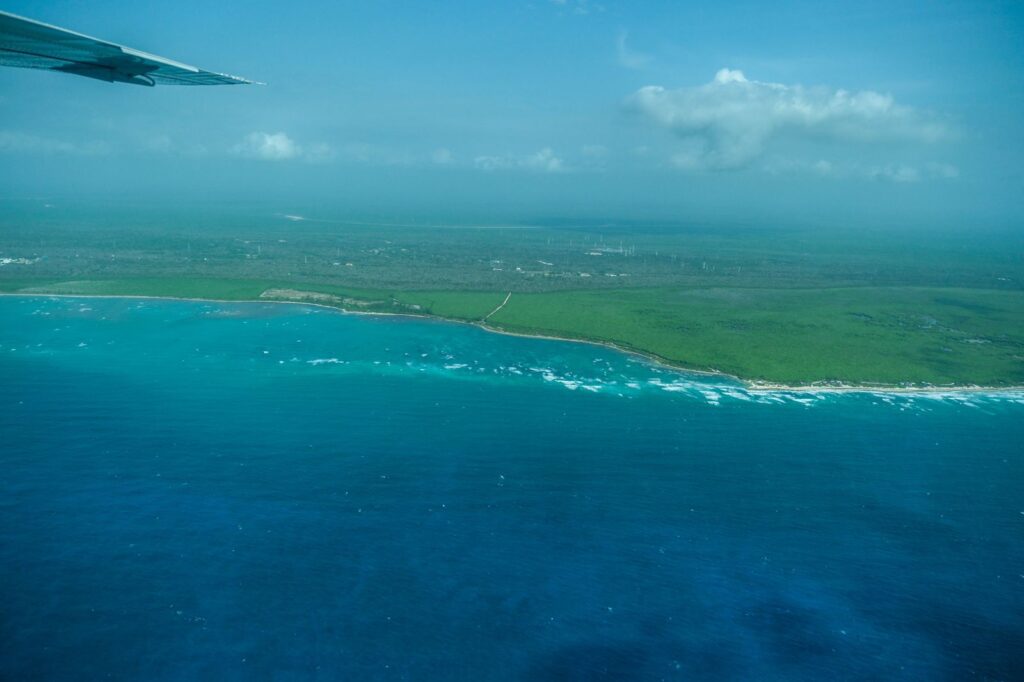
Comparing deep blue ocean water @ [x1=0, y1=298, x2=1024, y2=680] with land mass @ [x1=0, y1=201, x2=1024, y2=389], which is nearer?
deep blue ocean water @ [x1=0, y1=298, x2=1024, y2=680]

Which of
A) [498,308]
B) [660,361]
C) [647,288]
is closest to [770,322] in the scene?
[660,361]

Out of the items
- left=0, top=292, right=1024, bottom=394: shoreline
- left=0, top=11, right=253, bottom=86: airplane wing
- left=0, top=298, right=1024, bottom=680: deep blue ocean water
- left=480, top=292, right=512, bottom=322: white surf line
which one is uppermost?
left=0, top=11, right=253, bottom=86: airplane wing

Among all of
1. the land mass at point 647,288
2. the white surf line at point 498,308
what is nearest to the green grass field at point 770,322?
the land mass at point 647,288

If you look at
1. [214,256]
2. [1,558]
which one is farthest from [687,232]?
[1,558]

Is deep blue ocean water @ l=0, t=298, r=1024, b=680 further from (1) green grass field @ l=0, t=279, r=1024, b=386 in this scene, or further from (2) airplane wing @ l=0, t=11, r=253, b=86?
(2) airplane wing @ l=0, t=11, r=253, b=86

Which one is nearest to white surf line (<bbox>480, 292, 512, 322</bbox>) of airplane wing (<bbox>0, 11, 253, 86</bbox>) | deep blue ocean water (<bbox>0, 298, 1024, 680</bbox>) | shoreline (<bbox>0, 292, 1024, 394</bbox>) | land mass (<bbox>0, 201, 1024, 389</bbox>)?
land mass (<bbox>0, 201, 1024, 389</bbox>)
